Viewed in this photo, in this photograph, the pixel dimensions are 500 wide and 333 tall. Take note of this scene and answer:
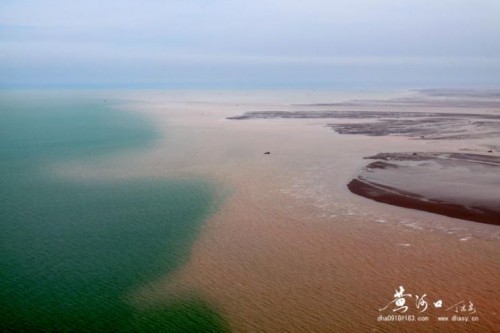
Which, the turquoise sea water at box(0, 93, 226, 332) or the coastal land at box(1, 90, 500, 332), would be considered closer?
the turquoise sea water at box(0, 93, 226, 332)

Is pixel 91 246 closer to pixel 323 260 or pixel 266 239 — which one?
pixel 266 239

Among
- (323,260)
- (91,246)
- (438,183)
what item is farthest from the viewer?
(438,183)

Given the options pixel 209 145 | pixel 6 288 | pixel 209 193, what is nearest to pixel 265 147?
pixel 209 145

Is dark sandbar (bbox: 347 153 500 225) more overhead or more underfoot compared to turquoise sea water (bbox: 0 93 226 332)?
more overhead

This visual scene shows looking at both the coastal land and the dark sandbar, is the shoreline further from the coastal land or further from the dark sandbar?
the dark sandbar

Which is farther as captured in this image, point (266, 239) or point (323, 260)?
point (266, 239)

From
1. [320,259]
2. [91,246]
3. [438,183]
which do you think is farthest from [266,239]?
[438,183]

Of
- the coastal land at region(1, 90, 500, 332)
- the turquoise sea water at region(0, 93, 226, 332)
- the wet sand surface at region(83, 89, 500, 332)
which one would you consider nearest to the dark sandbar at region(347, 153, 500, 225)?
the coastal land at region(1, 90, 500, 332)

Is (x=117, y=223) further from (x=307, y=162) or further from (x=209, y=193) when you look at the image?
(x=307, y=162)
